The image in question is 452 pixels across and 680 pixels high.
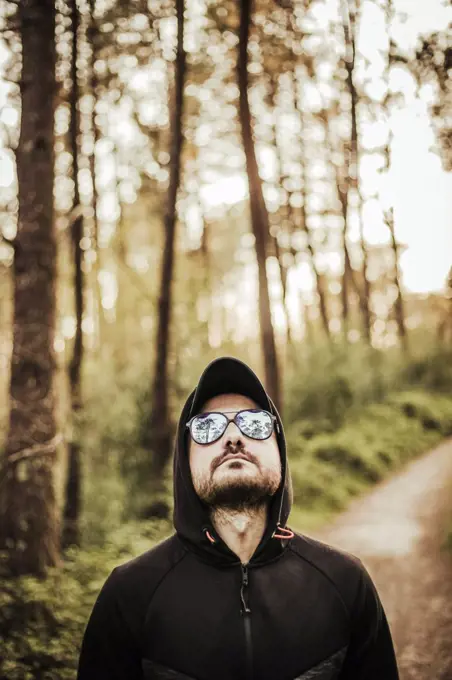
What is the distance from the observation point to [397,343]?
59.8 ft

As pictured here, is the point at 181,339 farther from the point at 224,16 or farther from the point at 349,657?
the point at 349,657

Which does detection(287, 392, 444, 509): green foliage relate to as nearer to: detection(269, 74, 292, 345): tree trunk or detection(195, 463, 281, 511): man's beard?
detection(269, 74, 292, 345): tree trunk

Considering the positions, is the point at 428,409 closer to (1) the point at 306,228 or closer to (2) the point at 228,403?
(1) the point at 306,228

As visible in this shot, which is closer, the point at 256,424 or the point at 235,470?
the point at 235,470

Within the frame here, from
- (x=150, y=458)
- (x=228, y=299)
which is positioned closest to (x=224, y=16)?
(x=150, y=458)

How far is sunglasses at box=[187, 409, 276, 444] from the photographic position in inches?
85.9

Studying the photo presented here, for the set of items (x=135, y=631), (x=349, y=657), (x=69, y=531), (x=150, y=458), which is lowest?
(x=69, y=531)

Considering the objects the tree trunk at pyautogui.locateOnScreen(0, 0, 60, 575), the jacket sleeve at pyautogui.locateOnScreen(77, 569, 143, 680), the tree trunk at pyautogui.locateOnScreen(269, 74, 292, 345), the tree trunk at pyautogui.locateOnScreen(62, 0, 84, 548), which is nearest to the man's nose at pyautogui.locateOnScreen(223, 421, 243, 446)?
the jacket sleeve at pyautogui.locateOnScreen(77, 569, 143, 680)

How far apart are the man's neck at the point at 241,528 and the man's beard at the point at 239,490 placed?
0.10ft

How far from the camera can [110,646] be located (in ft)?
6.93

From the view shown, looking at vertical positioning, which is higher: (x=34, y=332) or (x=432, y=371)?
(x=34, y=332)

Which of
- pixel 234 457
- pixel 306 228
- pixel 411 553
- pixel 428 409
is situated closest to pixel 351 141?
pixel 306 228

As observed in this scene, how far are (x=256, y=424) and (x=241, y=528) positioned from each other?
0.42 metres

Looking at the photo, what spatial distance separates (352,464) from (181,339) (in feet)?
14.1
